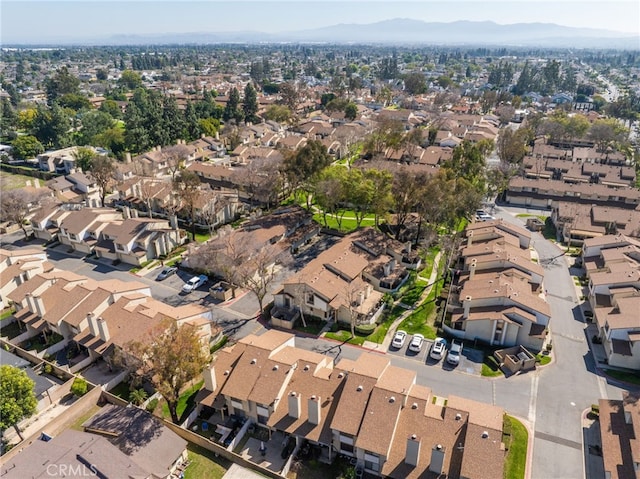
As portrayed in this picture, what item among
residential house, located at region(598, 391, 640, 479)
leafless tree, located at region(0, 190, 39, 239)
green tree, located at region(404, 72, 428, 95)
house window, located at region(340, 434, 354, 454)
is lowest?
house window, located at region(340, 434, 354, 454)

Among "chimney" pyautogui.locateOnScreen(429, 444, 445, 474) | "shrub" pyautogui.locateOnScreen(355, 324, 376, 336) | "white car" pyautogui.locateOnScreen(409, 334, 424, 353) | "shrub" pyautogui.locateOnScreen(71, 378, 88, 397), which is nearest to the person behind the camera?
"chimney" pyautogui.locateOnScreen(429, 444, 445, 474)

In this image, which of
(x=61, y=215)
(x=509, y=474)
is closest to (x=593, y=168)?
(x=509, y=474)

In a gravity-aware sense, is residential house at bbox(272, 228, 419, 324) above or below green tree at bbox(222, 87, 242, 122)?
below

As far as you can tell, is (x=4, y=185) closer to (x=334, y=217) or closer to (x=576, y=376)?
(x=334, y=217)

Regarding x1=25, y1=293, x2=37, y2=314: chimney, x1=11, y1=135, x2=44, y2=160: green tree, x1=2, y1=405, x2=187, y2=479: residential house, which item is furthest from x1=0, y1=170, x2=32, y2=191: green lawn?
x1=2, y1=405, x2=187, y2=479: residential house

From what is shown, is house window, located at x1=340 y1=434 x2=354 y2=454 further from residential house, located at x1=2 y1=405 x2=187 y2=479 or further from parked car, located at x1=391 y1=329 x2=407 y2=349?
parked car, located at x1=391 y1=329 x2=407 y2=349

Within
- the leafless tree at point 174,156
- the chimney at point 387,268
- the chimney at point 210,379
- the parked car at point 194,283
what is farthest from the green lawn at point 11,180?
the chimney at point 387,268

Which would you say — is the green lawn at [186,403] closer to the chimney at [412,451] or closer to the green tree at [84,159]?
the chimney at [412,451]

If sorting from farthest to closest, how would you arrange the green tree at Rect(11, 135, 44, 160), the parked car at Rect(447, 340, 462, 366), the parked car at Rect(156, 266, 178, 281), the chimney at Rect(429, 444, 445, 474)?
the green tree at Rect(11, 135, 44, 160)
the parked car at Rect(156, 266, 178, 281)
the parked car at Rect(447, 340, 462, 366)
the chimney at Rect(429, 444, 445, 474)
